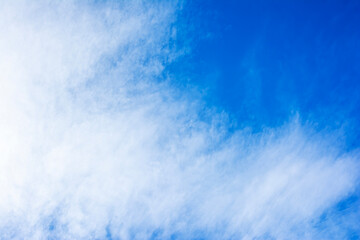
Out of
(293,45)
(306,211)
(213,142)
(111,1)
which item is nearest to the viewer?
(111,1)

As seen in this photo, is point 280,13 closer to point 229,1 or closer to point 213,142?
point 229,1

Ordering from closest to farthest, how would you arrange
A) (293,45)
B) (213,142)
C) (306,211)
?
(293,45) → (213,142) → (306,211)

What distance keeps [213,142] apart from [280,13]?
3.08m

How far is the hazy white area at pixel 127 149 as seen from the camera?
17.9 ft

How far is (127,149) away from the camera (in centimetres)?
621

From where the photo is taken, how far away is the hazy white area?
17.9 ft

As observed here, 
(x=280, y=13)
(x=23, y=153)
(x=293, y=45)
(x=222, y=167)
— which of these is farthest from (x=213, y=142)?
(x=23, y=153)

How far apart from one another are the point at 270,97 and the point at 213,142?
1.62m

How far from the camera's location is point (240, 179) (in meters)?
6.53

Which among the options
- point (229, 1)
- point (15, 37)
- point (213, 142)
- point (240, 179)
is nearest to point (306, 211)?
point (240, 179)

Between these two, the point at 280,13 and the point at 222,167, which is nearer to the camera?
the point at 280,13

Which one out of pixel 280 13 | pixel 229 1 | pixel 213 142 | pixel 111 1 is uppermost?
pixel 111 1

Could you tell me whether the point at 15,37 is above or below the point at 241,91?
above

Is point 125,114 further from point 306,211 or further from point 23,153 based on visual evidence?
point 306,211
